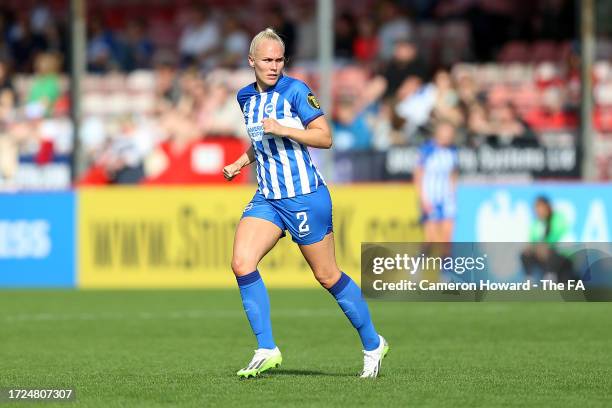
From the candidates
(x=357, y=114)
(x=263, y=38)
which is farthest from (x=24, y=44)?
(x=263, y=38)

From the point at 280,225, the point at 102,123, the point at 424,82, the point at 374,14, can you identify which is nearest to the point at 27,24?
the point at 102,123

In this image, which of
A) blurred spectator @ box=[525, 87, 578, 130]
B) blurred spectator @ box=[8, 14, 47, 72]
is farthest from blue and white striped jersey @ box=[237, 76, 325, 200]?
blurred spectator @ box=[8, 14, 47, 72]

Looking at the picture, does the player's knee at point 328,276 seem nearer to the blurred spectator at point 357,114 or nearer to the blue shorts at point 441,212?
the blue shorts at point 441,212

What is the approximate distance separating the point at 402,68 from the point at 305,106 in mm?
12563

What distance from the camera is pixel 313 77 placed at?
21734 mm

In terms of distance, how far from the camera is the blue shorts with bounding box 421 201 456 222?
17.3 meters

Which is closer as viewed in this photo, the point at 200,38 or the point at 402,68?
the point at 402,68

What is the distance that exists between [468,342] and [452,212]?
6.14 metres

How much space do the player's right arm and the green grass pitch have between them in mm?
1201

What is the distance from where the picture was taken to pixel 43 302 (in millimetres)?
15695

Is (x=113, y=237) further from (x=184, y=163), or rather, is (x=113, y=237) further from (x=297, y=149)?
(x=297, y=149)

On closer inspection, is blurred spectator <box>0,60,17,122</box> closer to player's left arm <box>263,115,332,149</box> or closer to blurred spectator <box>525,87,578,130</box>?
blurred spectator <box>525,87,578,130</box>

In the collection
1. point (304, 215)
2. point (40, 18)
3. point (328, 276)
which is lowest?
point (328, 276)

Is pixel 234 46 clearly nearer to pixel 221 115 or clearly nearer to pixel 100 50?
pixel 221 115
